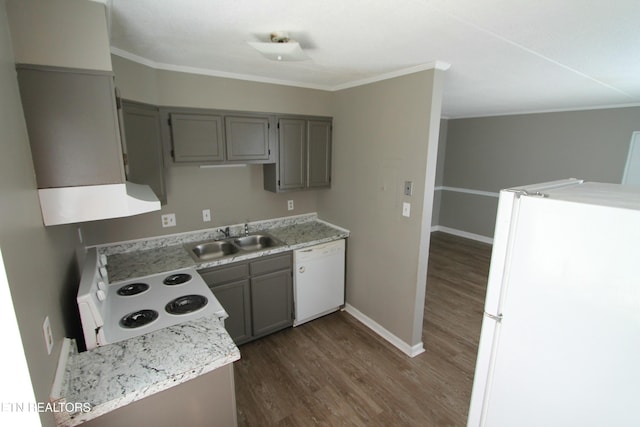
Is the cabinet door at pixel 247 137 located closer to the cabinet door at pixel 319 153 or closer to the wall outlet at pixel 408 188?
the cabinet door at pixel 319 153

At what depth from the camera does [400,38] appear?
171cm

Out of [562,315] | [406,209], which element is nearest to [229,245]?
[406,209]

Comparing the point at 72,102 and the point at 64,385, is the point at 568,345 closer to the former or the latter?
the point at 64,385

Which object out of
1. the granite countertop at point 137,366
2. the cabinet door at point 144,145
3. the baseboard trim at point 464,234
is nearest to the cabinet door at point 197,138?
the cabinet door at point 144,145

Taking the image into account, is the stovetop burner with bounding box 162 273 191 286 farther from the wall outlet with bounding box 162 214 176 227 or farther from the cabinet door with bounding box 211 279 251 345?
the wall outlet with bounding box 162 214 176 227

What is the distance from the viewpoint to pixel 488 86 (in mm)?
2891

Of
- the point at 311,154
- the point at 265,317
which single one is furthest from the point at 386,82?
the point at 265,317

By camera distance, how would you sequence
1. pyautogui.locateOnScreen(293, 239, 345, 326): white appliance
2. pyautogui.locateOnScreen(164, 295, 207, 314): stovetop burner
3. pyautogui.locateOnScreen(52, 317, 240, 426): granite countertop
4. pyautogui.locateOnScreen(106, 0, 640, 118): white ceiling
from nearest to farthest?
pyautogui.locateOnScreen(52, 317, 240, 426): granite countertop, pyautogui.locateOnScreen(106, 0, 640, 118): white ceiling, pyautogui.locateOnScreen(164, 295, 207, 314): stovetop burner, pyautogui.locateOnScreen(293, 239, 345, 326): white appliance

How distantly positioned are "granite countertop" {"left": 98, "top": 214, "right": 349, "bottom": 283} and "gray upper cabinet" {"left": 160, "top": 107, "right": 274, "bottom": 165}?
773mm

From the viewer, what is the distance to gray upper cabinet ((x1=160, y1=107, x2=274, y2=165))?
2457mm

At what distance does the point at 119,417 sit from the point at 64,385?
0.26 m

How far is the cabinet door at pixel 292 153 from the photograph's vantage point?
2.99 meters

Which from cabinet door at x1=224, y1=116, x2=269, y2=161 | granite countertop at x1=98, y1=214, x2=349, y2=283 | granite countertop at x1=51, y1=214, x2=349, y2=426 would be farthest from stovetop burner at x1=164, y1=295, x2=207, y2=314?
cabinet door at x1=224, y1=116, x2=269, y2=161

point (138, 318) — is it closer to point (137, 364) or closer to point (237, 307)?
point (137, 364)
